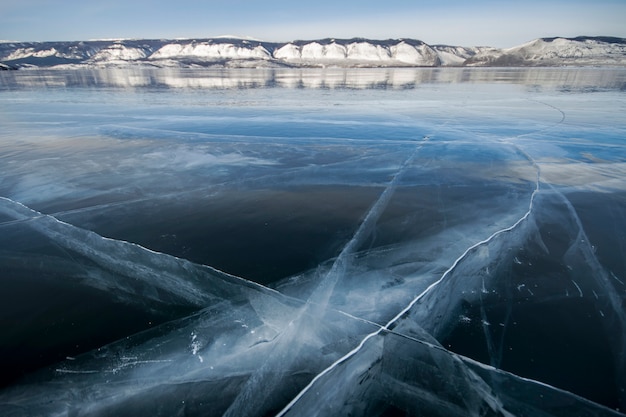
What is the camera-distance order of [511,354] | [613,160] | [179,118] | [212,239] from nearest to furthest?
[511,354] → [212,239] → [613,160] → [179,118]

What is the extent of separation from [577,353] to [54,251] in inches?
182

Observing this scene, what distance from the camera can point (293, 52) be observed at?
506ft

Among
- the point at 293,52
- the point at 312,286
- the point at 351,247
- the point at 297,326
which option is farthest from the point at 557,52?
the point at 297,326

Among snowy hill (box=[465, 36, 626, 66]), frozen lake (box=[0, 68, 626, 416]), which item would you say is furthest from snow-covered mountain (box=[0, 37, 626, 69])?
frozen lake (box=[0, 68, 626, 416])

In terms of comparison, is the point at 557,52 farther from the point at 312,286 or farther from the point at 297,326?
the point at 297,326

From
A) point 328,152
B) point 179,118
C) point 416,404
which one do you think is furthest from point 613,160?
point 179,118

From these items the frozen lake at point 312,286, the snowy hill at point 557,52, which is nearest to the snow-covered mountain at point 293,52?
the snowy hill at point 557,52

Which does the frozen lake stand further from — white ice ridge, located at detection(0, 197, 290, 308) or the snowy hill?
the snowy hill

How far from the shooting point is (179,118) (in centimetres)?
1146

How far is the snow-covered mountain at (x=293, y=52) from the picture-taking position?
11900cm

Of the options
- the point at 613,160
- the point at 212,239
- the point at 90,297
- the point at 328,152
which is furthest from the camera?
the point at 328,152

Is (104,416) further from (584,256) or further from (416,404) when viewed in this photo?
(584,256)

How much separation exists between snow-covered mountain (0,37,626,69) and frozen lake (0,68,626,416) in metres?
125

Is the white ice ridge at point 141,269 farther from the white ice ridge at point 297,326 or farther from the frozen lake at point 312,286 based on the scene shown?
the white ice ridge at point 297,326
